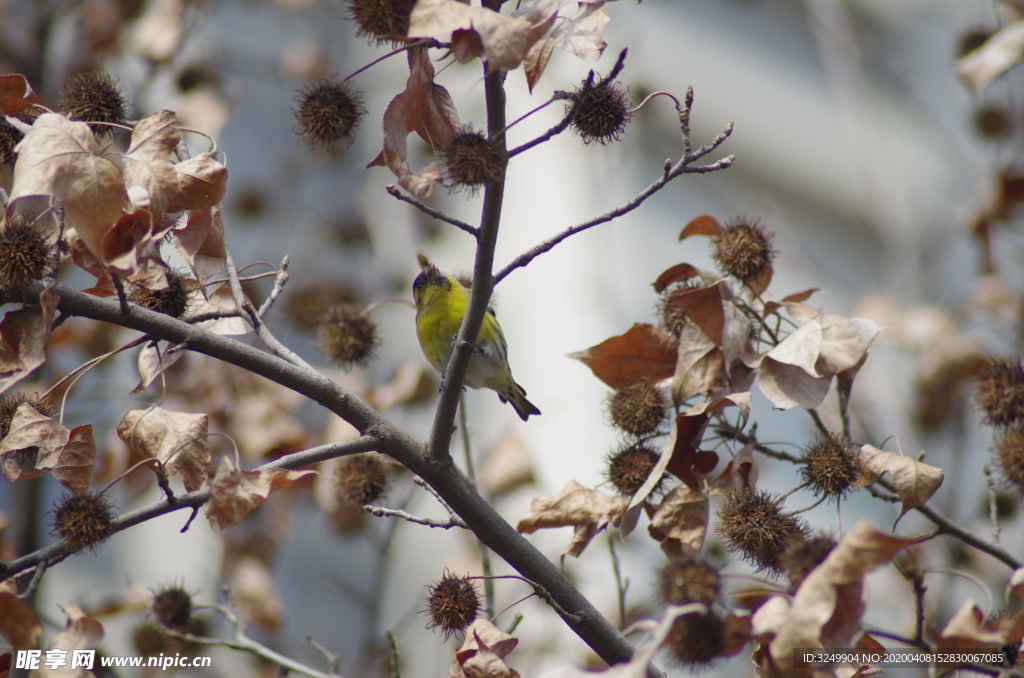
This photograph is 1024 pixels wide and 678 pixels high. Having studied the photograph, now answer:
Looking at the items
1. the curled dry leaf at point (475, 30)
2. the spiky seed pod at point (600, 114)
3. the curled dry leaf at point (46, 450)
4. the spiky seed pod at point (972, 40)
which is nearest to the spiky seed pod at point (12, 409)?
the curled dry leaf at point (46, 450)

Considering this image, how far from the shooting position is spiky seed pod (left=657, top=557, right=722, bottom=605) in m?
1.26

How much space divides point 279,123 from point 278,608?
5.16 m

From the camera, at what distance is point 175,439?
1.55m

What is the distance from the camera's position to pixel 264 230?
5840 mm

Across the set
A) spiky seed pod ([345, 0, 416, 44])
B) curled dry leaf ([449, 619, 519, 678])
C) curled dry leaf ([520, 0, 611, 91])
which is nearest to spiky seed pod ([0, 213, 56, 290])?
spiky seed pod ([345, 0, 416, 44])

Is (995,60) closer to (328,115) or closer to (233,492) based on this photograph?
(328,115)

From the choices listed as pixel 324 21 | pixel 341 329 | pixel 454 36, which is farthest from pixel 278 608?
pixel 324 21

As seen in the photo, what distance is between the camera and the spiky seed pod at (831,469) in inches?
62.3

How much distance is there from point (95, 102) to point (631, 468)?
1.40 metres

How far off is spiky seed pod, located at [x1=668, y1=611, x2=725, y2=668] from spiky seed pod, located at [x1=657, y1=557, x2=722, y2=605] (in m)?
0.03

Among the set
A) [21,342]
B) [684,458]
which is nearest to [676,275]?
[684,458]

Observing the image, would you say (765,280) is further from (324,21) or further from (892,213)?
(324,21)

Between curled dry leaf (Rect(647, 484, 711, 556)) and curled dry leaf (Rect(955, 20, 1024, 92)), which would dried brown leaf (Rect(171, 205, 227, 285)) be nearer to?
curled dry leaf (Rect(647, 484, 711, 556))

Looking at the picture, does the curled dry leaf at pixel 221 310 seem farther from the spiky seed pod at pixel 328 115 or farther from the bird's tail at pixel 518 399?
the bird's tail at pixel 518 399
